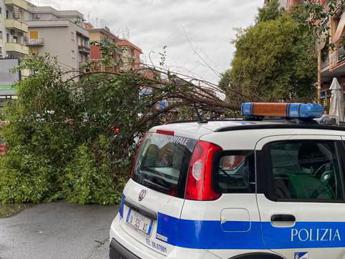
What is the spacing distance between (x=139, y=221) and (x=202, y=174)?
81 cm

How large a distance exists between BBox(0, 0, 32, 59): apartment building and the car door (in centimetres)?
7023

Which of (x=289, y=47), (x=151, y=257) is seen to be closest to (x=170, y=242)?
(x=151, y=257)

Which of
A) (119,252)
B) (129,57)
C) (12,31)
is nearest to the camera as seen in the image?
(119,252)

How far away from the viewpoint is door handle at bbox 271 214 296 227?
365 centimetres

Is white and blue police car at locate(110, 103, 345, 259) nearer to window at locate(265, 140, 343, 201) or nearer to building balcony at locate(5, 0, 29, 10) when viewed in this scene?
window at locate(265, 140, 343, 201)

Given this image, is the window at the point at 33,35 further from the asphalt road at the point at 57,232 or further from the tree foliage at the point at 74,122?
the asphalt road at the point at 57,232

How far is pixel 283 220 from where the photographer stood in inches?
145

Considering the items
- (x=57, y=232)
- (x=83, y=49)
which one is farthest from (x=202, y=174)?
(x=83, y=49)

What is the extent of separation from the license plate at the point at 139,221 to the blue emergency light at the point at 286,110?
139 centimetres

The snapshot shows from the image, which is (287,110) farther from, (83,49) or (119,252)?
(83,49)

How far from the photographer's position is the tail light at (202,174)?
3.60 metres

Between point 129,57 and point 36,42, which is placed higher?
point 36,42

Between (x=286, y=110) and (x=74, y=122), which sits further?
(x=74, y=122)

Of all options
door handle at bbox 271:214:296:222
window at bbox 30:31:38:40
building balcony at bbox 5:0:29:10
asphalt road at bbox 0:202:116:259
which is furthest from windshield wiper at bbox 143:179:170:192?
window at bbox 30:31:38:40
